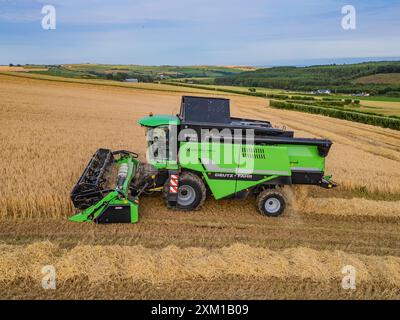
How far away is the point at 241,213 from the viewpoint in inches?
335

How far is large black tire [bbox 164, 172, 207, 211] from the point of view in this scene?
8.07 m

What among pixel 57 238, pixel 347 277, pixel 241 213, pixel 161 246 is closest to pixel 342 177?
pixel 241 213

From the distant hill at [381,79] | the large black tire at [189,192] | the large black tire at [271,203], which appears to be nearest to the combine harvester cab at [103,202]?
the large black tire at [189,192]

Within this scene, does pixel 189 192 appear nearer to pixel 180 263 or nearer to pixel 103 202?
pixel 103 202

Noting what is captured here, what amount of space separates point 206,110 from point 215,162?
4.18ft

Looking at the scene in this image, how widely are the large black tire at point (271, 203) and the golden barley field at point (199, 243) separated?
0.22m

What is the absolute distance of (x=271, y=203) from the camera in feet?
27.7

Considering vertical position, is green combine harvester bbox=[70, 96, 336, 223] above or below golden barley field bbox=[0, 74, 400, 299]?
above

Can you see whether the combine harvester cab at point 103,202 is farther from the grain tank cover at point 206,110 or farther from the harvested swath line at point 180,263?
the grain tank cover at point 206,110

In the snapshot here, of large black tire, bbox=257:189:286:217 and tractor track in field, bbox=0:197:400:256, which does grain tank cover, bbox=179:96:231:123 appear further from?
tractor track in field, bbox=0:197:400:256

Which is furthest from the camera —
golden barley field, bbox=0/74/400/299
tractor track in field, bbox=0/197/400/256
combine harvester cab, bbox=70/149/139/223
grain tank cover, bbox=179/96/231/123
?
grain tank cover, bbox=179/96/231/123

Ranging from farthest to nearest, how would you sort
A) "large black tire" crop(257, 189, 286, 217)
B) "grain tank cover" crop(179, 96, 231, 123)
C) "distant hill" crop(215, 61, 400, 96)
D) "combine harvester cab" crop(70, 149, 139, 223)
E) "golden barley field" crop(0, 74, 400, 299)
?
"distant hill" crop(215, 61, 400, 96)
"grain tank cover" crop(179, 96, 231, 123)
"large black tire" crop(257, 189, 286, 217)
"combine harvester cab" crop(70, 149, 139, 223)
"golden barley field" crop(0, 74, 400, 299)

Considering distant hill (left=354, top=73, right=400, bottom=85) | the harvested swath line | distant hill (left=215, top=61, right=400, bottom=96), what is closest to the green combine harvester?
the harvested swath line

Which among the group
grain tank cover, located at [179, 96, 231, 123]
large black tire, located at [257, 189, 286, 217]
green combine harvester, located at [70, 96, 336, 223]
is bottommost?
large black tire, located at [257, 189, 286, 217]
